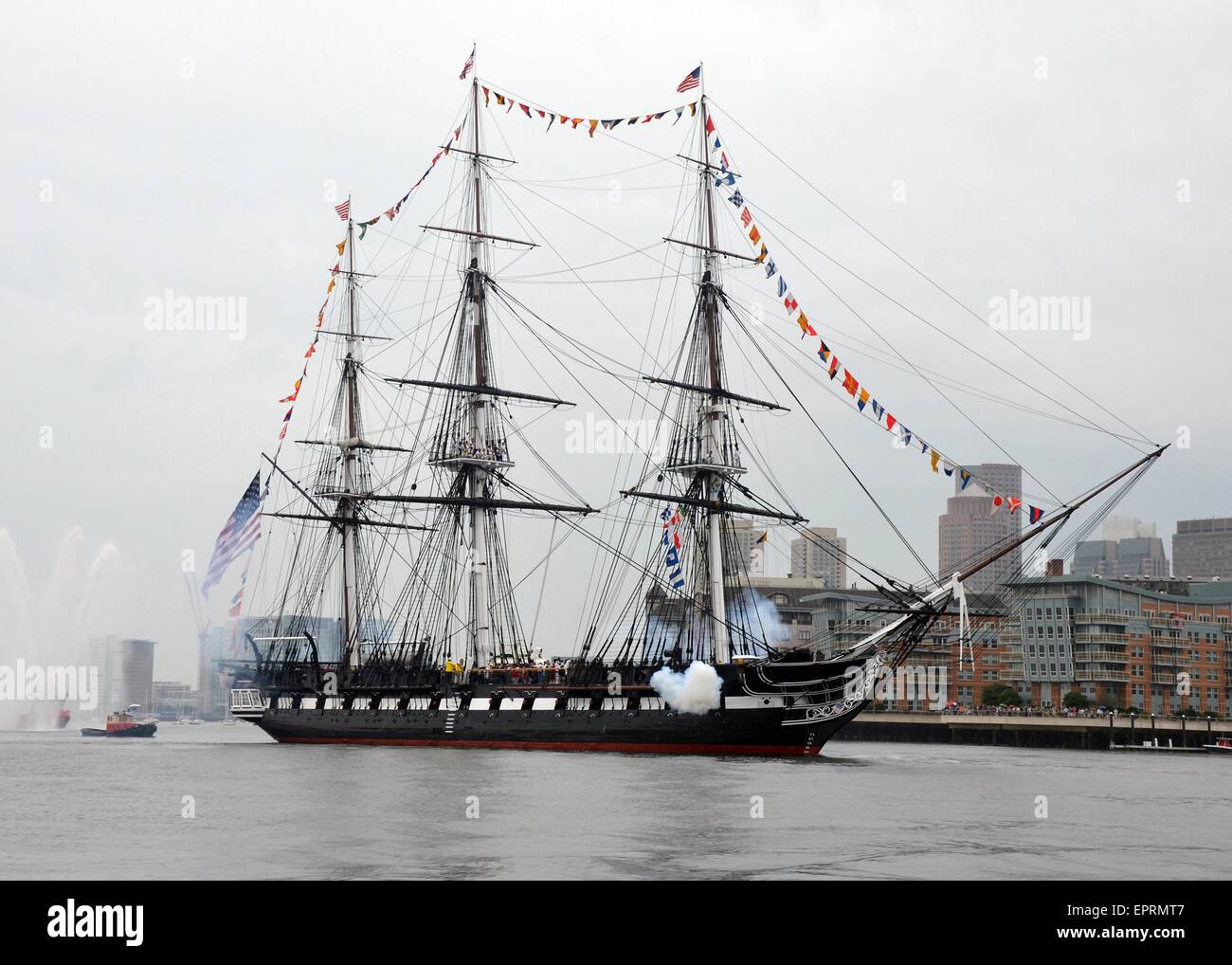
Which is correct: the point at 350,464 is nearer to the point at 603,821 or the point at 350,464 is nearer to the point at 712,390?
the point at 712,390

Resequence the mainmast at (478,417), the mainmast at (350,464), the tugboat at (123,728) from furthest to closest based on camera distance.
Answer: the tugboat at (123,728) → the mainmast at (350,464) → the mainmast at (478,417)

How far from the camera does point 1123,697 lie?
580 feet

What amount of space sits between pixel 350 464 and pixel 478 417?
65.6ft

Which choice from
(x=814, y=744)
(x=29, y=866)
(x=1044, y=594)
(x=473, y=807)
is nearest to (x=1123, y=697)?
(x=1044, y=594)

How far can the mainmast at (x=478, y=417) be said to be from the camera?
3654 inches

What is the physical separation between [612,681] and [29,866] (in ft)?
157

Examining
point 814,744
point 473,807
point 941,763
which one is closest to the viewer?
point 473,807

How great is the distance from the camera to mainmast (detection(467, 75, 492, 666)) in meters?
92.8

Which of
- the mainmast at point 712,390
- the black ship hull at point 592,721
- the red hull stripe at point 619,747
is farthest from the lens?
the mainmast at point 712,390

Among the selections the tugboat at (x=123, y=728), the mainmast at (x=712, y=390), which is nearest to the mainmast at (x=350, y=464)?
the mainmast at (x=712, y=390)

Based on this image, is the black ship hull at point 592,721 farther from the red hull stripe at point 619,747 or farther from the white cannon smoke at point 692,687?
the white cannon smoke at point 692,687

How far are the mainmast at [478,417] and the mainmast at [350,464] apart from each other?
15.9 m

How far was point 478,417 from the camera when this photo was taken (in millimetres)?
94812
